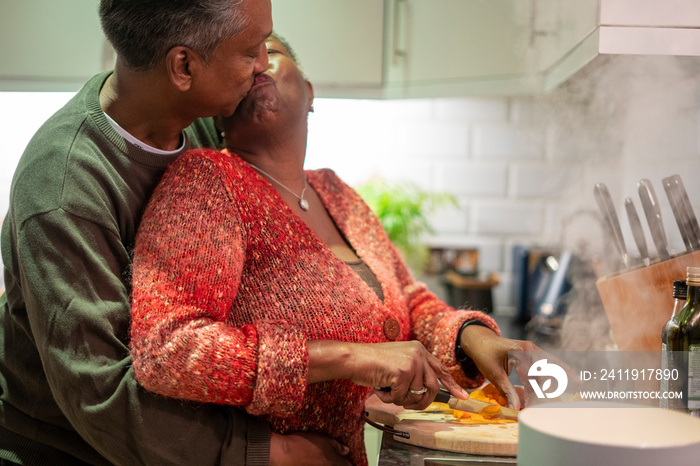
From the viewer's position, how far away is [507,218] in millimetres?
3096

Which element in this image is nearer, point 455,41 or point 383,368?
point 383,368

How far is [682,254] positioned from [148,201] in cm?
84

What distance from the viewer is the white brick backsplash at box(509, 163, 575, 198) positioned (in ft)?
10.0

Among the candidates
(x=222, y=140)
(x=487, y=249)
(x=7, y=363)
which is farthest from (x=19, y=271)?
(x=487, y=249)

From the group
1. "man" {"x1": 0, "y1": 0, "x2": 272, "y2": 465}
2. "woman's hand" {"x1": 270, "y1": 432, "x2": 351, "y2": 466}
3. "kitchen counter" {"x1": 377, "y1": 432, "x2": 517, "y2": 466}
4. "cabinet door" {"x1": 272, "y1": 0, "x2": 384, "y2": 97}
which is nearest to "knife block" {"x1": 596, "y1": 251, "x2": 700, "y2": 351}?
"kitchen counter" {"x1": 377, "y1": 432, "x2": 517, "y2": 466}

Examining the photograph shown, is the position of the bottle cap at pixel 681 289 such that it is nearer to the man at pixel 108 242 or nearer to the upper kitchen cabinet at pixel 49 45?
the man at pixel 108 242

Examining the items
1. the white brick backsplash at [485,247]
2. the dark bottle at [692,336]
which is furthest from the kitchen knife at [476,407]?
the white brick backsplash at [485,247]

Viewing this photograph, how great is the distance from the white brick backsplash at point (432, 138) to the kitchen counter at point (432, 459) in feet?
7.53

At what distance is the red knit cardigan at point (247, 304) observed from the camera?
2.68 feet

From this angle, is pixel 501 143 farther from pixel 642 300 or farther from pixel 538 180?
pixel 642 300

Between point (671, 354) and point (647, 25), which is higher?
point (647, 25)

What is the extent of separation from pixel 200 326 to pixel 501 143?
247 cm

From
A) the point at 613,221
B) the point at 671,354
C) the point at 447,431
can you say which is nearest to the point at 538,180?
the point at 613,221

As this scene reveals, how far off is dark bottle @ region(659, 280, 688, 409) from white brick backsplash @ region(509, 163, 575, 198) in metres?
2.17
